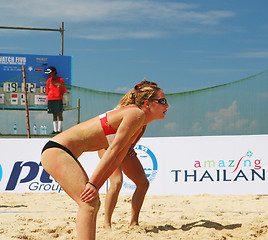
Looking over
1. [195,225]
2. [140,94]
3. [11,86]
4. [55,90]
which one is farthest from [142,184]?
[11,86]

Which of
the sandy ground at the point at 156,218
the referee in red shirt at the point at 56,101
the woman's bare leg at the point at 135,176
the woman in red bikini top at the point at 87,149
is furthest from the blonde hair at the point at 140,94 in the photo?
the referee in red shirt at the point at 56,101

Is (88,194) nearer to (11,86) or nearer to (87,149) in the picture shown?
(87,149)

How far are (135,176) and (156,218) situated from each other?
1102 millimetres

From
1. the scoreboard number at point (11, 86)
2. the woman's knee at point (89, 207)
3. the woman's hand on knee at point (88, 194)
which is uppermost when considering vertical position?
the woman's hand on knee at point (88, 194)

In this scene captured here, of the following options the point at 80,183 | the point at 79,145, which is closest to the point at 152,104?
the point at 79,145

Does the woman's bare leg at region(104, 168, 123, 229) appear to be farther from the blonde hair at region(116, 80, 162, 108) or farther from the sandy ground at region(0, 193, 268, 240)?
the blonde hair at region(116, 80, 162, 108)

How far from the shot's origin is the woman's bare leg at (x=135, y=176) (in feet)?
15.1

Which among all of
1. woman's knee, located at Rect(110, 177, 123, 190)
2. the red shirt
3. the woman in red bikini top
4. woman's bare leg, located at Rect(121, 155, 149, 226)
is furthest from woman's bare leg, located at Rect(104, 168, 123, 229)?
the red shirt

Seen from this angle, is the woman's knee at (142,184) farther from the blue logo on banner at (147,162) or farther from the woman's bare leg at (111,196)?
the blue logo on banner at (147,162)

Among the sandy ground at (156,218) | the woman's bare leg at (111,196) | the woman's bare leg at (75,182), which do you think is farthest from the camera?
the woman's bare leg at (111,196)

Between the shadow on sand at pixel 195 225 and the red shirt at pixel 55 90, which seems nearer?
the shadow on sand at pixel 195 225

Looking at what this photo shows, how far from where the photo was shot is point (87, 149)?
3.32 meters

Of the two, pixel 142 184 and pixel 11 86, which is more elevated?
pixel 142 184

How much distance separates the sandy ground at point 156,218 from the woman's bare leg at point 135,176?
199 mm
